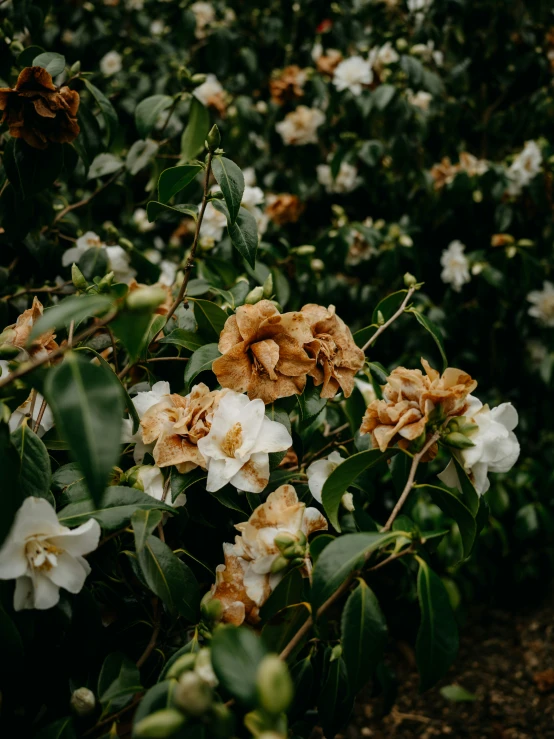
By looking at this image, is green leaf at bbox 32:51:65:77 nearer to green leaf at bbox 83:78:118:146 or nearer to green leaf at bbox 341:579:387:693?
green leaf at bbox 83:78:118:146

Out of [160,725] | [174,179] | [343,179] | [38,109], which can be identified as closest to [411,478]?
[160,725]

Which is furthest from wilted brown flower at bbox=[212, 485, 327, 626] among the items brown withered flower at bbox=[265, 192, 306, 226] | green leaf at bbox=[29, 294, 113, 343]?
brown withered flower at bbox=[265, 192, 306, 226]

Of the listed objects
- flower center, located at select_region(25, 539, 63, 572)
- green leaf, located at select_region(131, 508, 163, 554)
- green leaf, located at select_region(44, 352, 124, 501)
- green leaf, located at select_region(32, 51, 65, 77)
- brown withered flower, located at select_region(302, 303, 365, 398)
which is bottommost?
flower center, located at select_region(25, 539, 63, 572)

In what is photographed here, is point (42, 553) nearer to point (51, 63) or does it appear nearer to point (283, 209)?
point (51, 63)

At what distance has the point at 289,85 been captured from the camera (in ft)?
7.57

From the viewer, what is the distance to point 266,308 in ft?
2.67

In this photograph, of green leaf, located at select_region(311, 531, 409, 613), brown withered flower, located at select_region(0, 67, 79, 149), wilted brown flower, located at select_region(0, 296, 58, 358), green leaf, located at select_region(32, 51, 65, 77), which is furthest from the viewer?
green leaf, located at select_region(32, 51, 65, 77)

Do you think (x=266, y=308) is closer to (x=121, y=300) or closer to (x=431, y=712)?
(x=121, y=300)

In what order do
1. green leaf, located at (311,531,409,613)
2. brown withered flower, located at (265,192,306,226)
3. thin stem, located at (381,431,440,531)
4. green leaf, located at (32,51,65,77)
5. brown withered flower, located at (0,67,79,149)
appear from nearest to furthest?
1. green leaf, located at (311,531,409,613)
2. thin stem, located at (381,431,440,531)
3. brown withered flower, located at (0,67,79,149)
4. green leaf, located at (32,51,65,77)
5. brown withered flower, located at (265,192,306,226)

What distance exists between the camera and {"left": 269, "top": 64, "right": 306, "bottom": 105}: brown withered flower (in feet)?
7.54

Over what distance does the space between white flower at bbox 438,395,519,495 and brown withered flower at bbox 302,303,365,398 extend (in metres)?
0.17

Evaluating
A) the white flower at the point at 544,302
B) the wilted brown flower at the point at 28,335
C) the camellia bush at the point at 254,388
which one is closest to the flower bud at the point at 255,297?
the camellia bush at the point at 254,388

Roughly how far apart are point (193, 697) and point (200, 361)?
469 millimetres

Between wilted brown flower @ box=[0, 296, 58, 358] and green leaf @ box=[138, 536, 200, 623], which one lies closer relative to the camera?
green leaf @ box=[138, 536, 200, 623]
